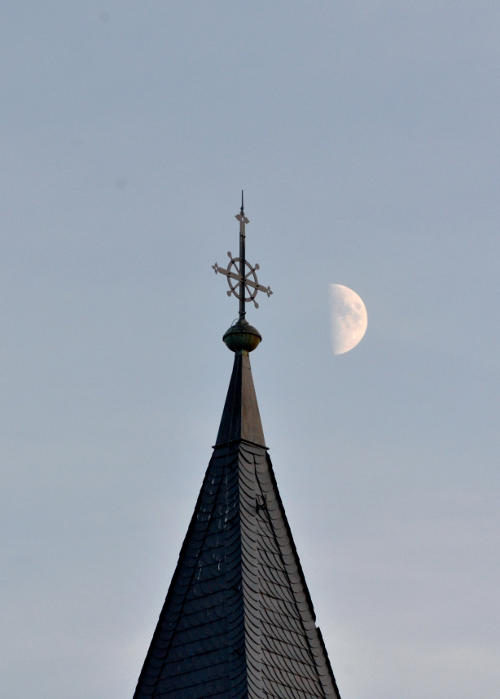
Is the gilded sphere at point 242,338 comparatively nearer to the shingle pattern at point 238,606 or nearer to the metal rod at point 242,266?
the metal rod at point 242,266

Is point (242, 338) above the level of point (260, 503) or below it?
above

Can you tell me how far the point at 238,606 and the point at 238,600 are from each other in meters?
0.19

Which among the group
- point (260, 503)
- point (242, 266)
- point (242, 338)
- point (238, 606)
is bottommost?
point (238, 606)

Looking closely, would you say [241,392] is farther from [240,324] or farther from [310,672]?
[310,672]

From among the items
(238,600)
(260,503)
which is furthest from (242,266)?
(238,600)

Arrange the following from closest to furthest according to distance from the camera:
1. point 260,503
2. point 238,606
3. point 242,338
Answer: point 238,606, point 260,503, point 242,338

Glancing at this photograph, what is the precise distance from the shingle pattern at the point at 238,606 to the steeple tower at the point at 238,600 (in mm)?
29

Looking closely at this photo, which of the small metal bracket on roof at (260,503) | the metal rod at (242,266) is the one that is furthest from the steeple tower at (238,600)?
the metal rod at (242,266)

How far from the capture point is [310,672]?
56219 millimetres

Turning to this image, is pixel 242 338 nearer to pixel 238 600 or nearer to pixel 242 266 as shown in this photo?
pixel 242 266

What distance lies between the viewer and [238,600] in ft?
182

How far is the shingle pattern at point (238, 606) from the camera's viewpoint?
2146 inches

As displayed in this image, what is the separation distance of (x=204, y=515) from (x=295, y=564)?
2.96 m

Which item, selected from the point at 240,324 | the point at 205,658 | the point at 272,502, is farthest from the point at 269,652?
the point at 240,324
